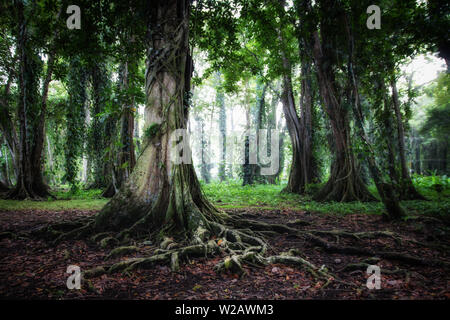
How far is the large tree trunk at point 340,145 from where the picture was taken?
25.4ft

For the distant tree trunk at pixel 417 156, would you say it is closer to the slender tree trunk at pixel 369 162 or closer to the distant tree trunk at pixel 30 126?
the slender tree trunk at pixel 369 162

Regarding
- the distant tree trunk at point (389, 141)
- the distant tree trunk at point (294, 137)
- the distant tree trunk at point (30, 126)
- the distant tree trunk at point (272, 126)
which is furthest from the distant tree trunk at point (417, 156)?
the distant tree trunk at point (30, 126)

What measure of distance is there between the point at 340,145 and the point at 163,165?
254 inches

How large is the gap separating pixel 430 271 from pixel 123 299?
3.42 m

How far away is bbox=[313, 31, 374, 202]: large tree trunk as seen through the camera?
25.4 feet

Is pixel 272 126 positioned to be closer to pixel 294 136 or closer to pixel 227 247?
pixel 294 136

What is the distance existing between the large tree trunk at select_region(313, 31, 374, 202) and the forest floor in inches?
156

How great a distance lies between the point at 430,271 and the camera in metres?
2.63

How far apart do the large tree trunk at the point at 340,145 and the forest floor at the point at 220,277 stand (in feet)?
13.0

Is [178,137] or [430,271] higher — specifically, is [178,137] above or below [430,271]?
above

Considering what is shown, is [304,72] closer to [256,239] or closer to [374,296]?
[256,239]
